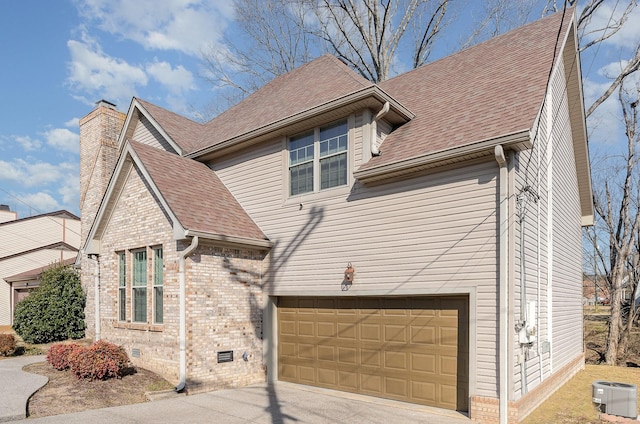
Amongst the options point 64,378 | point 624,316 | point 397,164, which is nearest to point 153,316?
point 64,378

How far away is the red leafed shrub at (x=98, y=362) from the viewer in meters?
9.25

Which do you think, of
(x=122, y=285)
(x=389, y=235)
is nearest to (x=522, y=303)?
(x=389, y=235)

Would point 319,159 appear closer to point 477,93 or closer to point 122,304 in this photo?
point 477,93

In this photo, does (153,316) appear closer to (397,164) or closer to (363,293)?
(363,293)

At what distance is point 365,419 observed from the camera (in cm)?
782

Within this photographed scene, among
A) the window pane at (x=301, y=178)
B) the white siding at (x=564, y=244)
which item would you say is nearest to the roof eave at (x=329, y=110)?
the window pane at (x=301, y=178)

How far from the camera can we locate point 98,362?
9.31 meters

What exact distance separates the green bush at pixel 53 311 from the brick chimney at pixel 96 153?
170cm

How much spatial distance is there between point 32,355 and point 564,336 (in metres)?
14.7

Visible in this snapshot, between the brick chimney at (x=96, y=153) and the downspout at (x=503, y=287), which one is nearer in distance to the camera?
the downspout at (x=503, y=287)

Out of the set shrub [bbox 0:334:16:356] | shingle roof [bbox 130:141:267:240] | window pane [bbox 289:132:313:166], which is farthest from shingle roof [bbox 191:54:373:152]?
shrub [bbox 0:334:16:356]

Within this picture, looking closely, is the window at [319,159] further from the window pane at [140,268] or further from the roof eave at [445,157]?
the window pane at [140,268]

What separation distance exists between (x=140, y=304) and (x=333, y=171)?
5.72m

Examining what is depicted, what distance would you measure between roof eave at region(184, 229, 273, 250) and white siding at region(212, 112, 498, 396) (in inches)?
12.6
